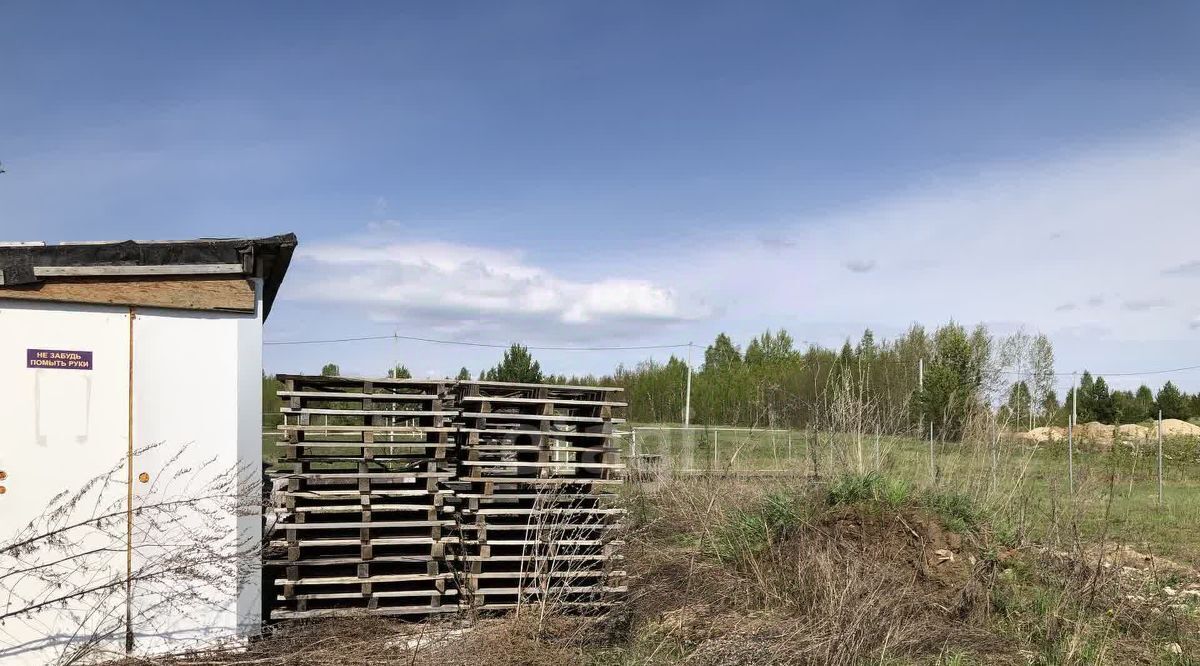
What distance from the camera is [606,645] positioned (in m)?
7.34

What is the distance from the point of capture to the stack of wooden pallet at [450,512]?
7.69 meters

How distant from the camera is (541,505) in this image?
8000 mm

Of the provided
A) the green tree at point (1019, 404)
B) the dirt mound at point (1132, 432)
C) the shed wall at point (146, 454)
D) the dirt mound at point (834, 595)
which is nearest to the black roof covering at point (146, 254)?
the shed wall at point (146, 454)

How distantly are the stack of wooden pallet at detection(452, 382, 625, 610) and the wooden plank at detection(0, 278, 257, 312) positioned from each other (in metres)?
2.18

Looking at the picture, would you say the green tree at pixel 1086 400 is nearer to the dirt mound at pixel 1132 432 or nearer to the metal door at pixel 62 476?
the dirt mound at pixel 1132 432

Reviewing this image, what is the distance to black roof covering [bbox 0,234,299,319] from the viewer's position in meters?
6.45

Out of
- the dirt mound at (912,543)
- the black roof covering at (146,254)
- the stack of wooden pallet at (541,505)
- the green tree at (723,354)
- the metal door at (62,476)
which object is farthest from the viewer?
the green tree at (723,354)

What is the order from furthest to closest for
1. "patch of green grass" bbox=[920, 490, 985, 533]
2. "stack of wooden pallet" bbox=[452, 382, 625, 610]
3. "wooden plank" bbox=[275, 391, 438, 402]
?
"patch of green grass" bbox=[920, 490, 985, 533] → "stack of wooden pallet" bbox=[452, 382, 625, 610] → "wooden plank" bbox=[275, 391, 438, 402]

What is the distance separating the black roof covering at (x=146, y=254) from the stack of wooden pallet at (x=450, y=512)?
1263 millimetres

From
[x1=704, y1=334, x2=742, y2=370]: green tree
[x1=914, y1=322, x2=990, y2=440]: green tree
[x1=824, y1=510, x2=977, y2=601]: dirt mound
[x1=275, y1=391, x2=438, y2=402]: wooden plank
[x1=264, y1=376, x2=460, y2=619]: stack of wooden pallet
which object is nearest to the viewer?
[x1=264, y1=376, x2=460, y2=619]: stack of wooden pallet

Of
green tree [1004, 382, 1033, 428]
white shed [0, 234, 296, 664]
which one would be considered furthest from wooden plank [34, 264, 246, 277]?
green tree [1004, 382, 1033, 428]

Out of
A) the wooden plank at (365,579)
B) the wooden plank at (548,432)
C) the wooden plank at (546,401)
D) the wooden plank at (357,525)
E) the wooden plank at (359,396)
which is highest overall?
the wooden plank at (359,396)

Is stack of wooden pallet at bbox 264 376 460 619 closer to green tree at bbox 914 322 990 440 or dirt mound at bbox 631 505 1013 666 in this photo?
dirt mound at bbox 631 505 1013 666

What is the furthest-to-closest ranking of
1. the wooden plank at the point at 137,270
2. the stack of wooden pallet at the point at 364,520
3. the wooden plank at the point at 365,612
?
1. the stack of wooden pallet at the point at 364,520
2. the wooden plank at the point at 365,612
3. the wooden plank at the point at 137,270
